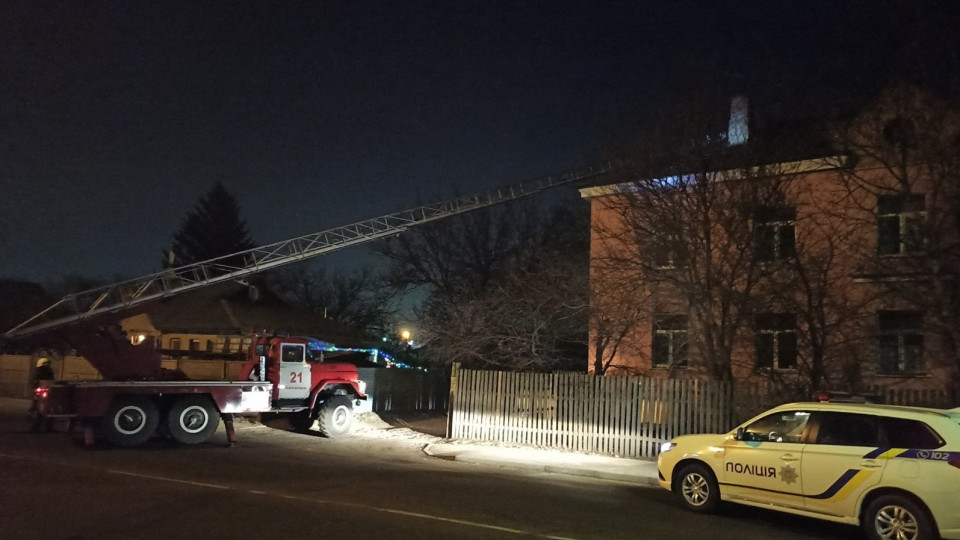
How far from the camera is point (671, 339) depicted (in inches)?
762

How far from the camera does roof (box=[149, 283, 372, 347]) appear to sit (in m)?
32.3

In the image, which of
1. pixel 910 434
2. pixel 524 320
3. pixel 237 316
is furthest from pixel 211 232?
pixel 910 434

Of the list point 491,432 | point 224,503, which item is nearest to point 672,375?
point 491,432

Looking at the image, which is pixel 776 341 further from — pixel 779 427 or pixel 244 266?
pixel 244 266

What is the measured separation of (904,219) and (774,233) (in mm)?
2559

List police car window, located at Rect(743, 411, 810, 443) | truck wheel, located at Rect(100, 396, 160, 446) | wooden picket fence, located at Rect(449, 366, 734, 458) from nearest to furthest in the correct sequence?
police car window, located at Rect(743, 411, 810, 443) → wooden picket fence, located at Rect(449, 366, 734, 458) → truck wheel, located at Rect(100, 396, 160, 446)

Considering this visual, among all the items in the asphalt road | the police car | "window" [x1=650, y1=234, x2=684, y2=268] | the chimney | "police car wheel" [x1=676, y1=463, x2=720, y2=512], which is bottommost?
the asphalt road

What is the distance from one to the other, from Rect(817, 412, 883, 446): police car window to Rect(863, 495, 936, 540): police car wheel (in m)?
0.67

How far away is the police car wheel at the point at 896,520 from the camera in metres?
7.80

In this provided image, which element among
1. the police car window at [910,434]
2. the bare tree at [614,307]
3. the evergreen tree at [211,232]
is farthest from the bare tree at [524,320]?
the evergreen tree at [211,232]

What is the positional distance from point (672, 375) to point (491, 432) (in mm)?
5320

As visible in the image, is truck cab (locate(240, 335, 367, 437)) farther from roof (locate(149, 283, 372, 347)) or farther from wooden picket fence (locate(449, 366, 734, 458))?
roof (locate(149, 283, 372, 347))

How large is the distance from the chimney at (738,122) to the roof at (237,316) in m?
20.8

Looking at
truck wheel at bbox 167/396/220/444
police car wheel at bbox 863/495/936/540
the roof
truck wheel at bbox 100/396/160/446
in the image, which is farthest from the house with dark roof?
police car wheel at bbox 863/495/936/540
